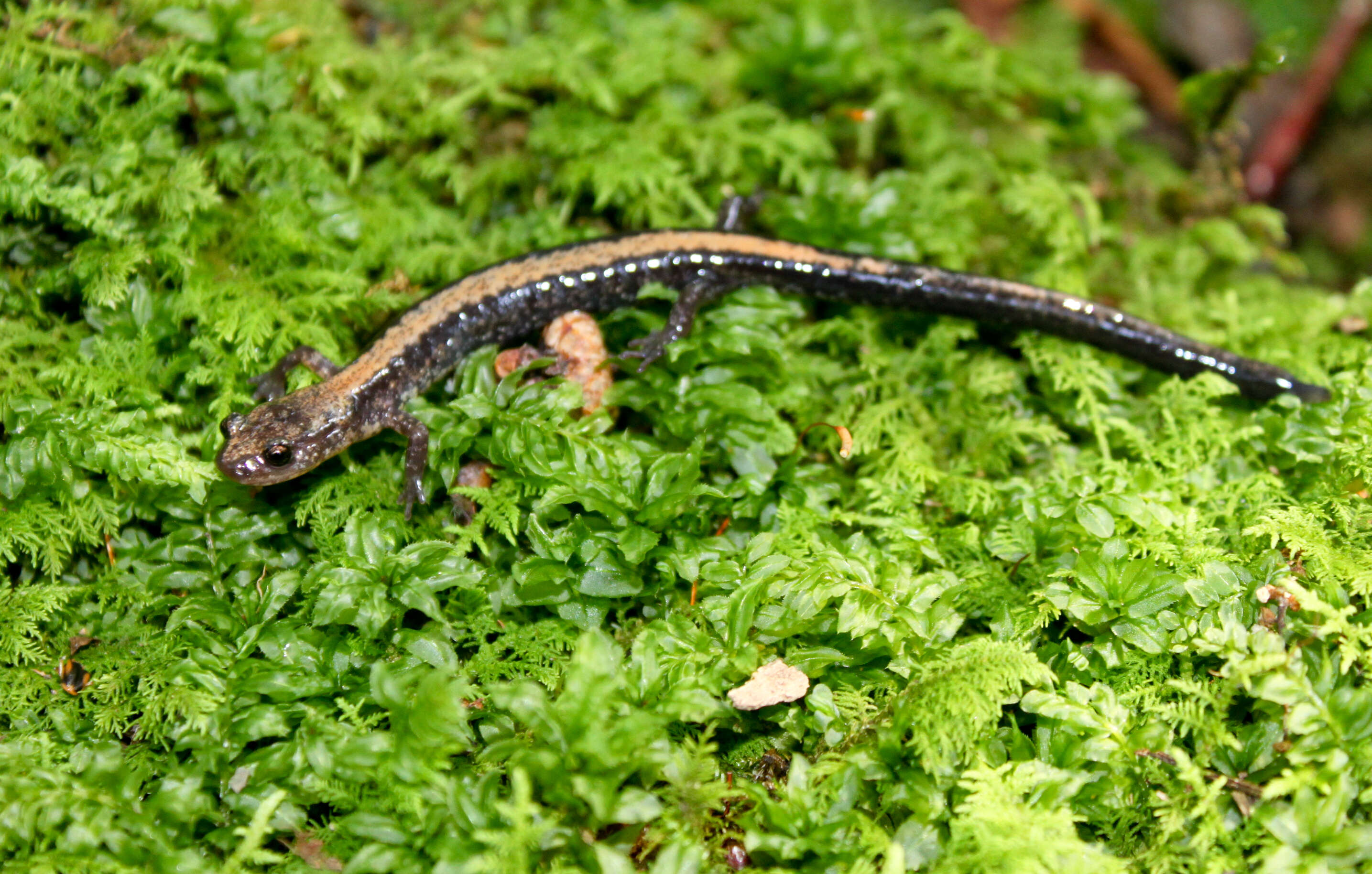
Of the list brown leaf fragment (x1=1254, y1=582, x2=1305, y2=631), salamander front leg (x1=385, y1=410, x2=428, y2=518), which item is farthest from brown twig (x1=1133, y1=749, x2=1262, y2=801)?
salamander front leg (x1=385, y1=410, x2=428, y2=518)

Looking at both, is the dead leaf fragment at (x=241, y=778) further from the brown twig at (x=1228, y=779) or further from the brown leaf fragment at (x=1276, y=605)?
the brown leaf fragment at (x=1276, y=605)

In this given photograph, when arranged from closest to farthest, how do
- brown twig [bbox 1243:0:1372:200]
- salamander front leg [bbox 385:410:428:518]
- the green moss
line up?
1. the green moss
2. salamander front leg [bbox 385:410:428:518]
3. brown twig [bbox 1243:0:1372:200]

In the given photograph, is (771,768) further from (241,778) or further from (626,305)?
(626,305)

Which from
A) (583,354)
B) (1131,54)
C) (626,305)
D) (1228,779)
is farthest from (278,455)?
(1131,54)

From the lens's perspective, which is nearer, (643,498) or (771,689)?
(771,689)

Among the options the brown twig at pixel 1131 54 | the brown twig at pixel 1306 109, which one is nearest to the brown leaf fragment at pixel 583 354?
the brown twig at pixel 1131 54

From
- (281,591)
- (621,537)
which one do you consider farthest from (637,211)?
(281,591)

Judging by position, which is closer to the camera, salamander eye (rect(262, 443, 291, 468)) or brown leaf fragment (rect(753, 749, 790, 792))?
brown leaf fragment (rect(753, 749, 790, 792))

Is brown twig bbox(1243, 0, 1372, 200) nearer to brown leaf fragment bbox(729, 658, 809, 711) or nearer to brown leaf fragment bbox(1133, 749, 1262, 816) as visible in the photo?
brown leaf fragment bbox(1133, 749, 1262, 816)
